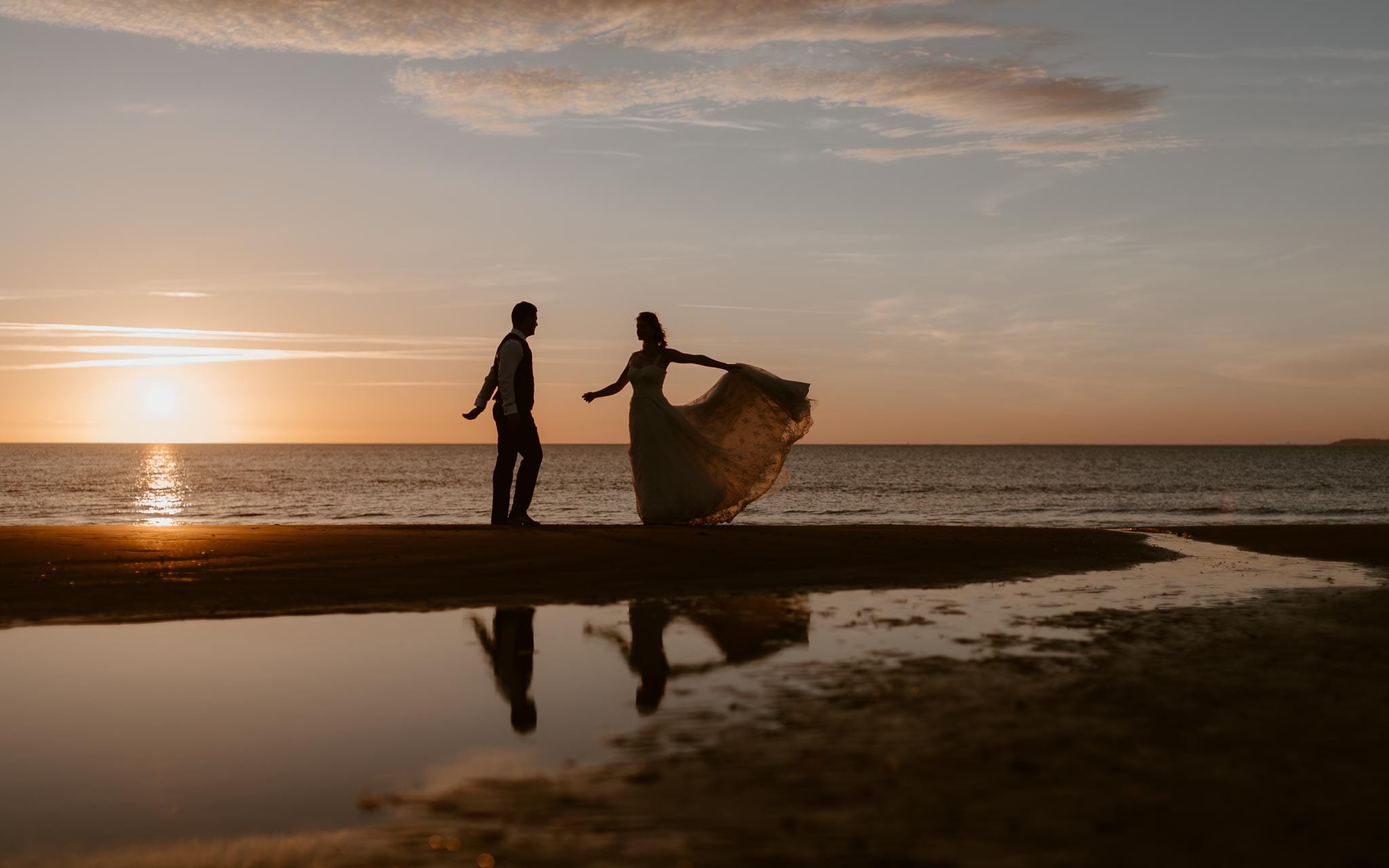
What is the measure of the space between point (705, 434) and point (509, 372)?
3.47 metres

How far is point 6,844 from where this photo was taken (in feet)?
12.8

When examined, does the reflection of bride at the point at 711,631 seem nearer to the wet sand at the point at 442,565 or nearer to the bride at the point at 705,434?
the wet sand at the point at 442,565

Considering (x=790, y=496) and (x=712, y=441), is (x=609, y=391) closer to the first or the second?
(x=712, y=441)

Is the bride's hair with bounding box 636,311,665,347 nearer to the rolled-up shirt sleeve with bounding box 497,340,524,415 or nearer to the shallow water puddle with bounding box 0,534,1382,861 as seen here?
the rolled-up shirt sleeve with bounding box 497,340,524,415

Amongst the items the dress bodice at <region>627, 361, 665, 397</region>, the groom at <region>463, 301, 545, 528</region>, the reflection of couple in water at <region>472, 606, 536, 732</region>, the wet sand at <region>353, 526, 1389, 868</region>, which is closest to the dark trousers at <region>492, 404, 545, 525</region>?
the groom at <region>463, 301, 545, 528</region>

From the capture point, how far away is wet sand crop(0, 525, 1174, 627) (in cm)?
962

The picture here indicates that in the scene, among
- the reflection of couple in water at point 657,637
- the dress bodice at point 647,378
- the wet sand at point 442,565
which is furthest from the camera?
the dress bodice at point 647,378

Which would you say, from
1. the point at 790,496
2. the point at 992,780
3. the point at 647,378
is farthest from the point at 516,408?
the point at 790,496

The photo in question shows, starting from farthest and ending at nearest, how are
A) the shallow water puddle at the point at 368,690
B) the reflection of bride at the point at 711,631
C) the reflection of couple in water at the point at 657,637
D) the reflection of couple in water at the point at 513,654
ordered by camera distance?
Answer: the reflection of bride at the point at 711,631 → the reflection of couple in water at the point at 657,637 → the reflection of couple in water at the point at 513,654 → the shallow water puddle at the point at 368,690

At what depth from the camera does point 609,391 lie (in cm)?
1595

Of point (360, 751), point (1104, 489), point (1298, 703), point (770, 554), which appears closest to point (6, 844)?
point (360, 751)

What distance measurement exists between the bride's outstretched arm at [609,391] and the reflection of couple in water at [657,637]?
6245 millimetres

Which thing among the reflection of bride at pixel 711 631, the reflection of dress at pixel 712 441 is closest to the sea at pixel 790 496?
the reflection of dress at pixel 712 441

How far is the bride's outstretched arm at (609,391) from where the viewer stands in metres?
15.8
